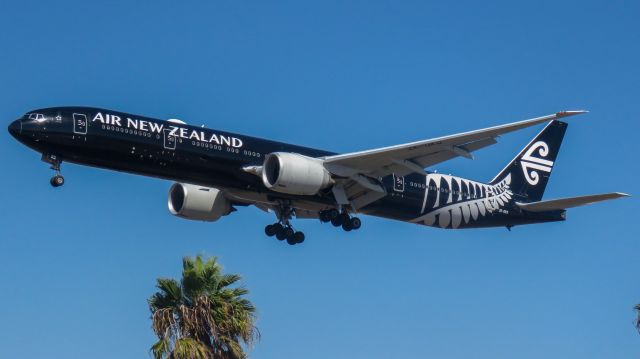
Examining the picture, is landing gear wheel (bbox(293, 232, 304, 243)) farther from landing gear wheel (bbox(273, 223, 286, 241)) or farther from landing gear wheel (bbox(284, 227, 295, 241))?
landing gear wheel (bbox(273, 223, 286, 241))

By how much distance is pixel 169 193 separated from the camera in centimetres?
5194

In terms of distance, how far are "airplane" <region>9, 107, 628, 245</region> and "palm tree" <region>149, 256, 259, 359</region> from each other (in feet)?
17.2

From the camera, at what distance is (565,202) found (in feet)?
164

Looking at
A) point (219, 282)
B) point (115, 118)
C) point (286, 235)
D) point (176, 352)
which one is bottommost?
point (176, 352)

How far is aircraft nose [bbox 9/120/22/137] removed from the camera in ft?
139

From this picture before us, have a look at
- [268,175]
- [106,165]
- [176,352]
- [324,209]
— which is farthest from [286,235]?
[176,352]

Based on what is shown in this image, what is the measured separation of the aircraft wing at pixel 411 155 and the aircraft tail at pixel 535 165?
8.81 m

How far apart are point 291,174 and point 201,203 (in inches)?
283

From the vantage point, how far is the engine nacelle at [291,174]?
45.1 metres

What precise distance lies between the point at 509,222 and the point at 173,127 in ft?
58.0

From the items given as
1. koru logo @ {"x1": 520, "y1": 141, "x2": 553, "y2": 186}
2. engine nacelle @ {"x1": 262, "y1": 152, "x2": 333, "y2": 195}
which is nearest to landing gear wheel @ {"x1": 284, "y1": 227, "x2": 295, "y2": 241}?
engine nacelle @ {"x1": 262, "y1": 152, "x2": 333, "y2": 195}

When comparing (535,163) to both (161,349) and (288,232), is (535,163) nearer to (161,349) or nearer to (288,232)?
(288,232)

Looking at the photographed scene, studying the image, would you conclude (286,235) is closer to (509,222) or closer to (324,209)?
(324,209)

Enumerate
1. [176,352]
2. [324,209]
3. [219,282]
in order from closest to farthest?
[176,352], [219,282], [324,209]
